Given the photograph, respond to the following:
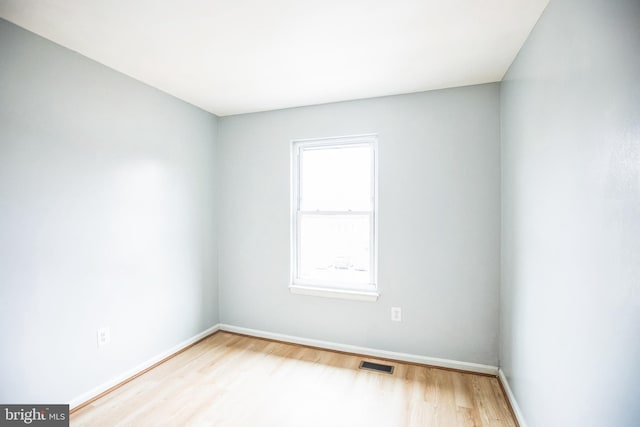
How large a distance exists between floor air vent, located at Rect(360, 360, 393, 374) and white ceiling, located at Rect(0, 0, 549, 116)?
2494mm

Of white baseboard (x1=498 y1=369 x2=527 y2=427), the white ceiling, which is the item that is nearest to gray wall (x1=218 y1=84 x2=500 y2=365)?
white baseboard (x1=498 y1=369 x2=527 y2=427)

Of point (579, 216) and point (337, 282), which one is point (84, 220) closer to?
point (337, 282)

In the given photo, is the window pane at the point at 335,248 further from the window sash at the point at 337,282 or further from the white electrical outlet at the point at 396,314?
the white electrical outlet at the point at 396,314

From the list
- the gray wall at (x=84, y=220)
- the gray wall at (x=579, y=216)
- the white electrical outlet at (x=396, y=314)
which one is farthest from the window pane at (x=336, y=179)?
the gray wall at (x=579, y=216)

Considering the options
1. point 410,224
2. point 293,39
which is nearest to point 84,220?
point 293,39

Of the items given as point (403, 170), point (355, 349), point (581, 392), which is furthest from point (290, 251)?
point (581, 392)

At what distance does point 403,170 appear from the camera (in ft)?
9.37

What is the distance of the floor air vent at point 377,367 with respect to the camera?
2.68 meters

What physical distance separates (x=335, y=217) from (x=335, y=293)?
0.78 metres

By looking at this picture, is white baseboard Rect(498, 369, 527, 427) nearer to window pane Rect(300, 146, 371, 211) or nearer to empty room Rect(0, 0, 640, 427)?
empty room Rect(0, 0, 640, 427)

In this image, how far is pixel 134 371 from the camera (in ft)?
8.46

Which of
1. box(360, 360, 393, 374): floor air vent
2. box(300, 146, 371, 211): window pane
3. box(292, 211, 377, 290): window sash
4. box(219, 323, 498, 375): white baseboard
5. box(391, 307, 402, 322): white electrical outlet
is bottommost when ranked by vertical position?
box(360, 360, 393, 374): floor air vent

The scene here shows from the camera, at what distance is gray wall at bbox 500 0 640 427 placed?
3.18 ft

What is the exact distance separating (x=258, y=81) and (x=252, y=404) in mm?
2546
